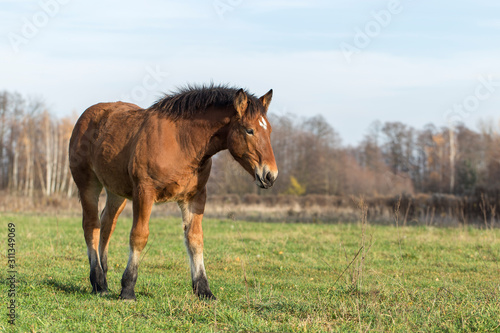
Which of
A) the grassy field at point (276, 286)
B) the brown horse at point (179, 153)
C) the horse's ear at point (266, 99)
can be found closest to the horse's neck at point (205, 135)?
the brown horse at point (179, 153)

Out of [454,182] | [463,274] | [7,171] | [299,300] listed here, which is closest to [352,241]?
[463,274]

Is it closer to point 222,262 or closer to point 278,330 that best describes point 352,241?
point 222,262

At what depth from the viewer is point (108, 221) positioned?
7.80m

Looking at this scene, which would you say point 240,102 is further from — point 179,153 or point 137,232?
point 137,232

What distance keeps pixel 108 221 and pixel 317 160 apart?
46.9 meters

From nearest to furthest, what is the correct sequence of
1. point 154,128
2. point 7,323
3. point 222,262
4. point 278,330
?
1. point 278,330
2. point 7,323
3. point 154,128
4. point 222,262

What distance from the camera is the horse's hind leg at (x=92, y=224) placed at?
23.6 ft

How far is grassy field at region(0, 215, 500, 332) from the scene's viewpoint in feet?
17.0

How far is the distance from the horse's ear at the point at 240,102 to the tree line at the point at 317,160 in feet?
127

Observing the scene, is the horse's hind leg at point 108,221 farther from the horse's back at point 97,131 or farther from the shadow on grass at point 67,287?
the horse's back at point 97,131

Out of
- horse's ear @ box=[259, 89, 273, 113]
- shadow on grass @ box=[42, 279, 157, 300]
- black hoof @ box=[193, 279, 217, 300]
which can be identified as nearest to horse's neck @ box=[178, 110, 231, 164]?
horse's ear @ box=[259, 89, 273, 113]

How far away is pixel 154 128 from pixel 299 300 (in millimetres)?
2966

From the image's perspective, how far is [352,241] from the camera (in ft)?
46.8

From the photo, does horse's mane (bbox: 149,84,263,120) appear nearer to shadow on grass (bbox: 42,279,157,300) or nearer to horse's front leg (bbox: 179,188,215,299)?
horse's front leg (bbox: 179,188,215,299)
